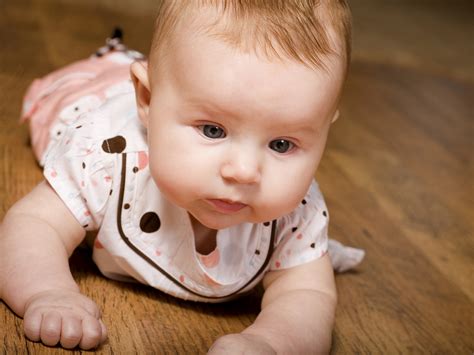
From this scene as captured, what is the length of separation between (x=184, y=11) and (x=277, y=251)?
1.15ft

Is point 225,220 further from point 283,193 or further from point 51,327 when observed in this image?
point 51,327

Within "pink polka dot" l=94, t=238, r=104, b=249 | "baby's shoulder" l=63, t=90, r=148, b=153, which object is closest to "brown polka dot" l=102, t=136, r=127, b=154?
"baby's shoulder" l=63, t=90, r=148, b=153

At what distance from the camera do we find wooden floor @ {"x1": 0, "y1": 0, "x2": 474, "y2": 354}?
99cm

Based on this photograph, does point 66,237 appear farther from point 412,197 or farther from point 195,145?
point 412,197

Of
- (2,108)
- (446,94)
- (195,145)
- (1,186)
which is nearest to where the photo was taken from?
(195,145)

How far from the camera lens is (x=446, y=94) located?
250 cm

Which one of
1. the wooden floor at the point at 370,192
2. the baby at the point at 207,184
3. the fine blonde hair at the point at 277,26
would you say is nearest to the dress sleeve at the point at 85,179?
the baby at the point at 207,184

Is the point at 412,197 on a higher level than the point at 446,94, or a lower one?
higher

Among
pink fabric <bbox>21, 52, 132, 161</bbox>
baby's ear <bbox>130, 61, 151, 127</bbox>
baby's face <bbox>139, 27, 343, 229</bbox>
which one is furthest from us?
pink fabric <bbox>21, 52, 132, 161</bbox>

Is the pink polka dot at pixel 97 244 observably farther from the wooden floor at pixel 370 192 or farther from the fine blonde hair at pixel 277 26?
the fine blonde hair at pixel 277 26

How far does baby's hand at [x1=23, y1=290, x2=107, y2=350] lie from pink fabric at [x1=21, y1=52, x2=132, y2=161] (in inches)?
19.4

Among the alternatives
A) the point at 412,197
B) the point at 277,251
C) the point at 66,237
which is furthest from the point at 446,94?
the point at 66,237

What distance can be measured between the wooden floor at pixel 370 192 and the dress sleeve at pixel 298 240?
0.29 feet

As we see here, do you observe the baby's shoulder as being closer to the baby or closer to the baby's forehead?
the baby
